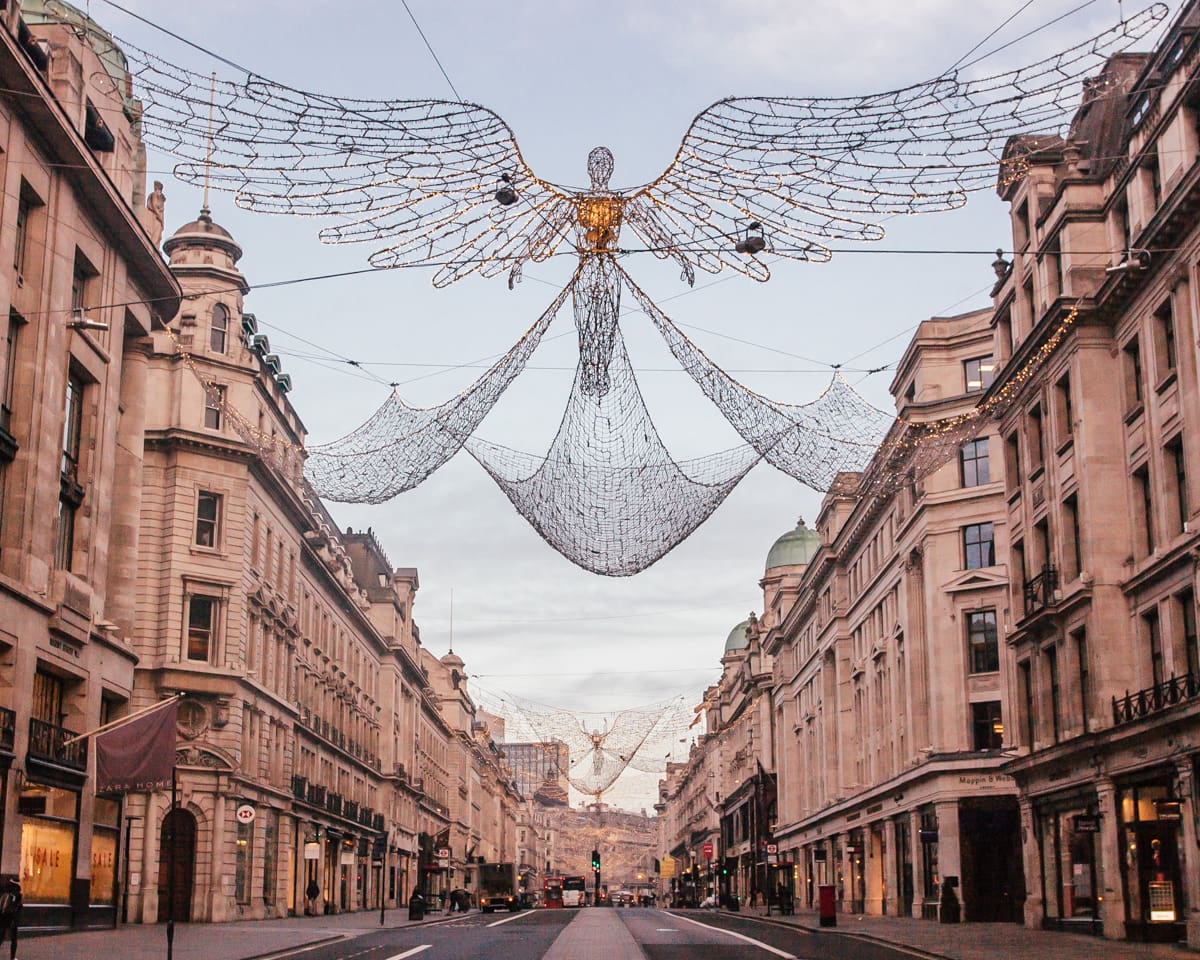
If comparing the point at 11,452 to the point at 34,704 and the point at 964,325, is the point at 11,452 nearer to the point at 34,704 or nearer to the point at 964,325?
the point at 34,704

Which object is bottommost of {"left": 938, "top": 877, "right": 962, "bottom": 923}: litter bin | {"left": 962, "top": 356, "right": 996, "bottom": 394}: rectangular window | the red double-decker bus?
the red double-decker bus

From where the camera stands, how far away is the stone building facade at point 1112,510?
32250mm

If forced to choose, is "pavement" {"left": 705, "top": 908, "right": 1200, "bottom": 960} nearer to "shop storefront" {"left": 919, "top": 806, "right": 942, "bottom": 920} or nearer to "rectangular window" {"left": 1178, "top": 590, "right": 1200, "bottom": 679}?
"rectangular window" {"left": 1178, "top": 590, "right": 1200, "bottom": 679}

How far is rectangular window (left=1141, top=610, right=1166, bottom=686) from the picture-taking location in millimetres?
34797

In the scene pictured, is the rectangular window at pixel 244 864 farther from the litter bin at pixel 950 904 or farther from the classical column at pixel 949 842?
the classical column at pixel 949 842

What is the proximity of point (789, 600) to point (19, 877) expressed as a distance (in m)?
80.2

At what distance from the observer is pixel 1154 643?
3541 centimetres

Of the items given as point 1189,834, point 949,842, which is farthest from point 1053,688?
point 949,842

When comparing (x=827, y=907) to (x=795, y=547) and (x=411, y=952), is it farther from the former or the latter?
(x=795, y=547)

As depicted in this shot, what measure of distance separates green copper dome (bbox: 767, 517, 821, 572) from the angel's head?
104 meters

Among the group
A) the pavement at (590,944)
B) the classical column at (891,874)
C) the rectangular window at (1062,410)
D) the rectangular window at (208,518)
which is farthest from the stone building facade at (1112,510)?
the rectangular window at (208,518)

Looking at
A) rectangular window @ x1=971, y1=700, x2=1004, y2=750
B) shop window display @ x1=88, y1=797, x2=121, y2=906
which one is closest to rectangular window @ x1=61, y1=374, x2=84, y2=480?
shop window display @ x1=88, y1=797, x2=121, y2=906

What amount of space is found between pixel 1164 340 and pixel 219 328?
36.1 m

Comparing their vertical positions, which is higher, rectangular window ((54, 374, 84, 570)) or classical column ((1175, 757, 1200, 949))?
rectangular window ((54, 374, 84, 570))
